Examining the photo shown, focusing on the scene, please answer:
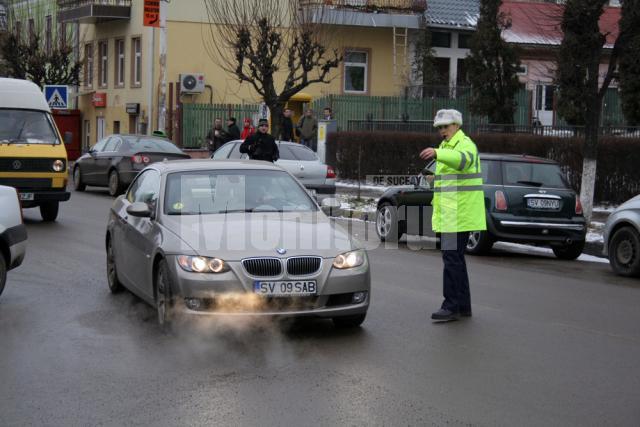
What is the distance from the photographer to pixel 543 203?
1542 centimetres

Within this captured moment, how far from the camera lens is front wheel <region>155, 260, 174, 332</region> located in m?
8.51

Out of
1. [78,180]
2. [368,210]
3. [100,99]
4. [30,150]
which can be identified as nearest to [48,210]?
[30,150]

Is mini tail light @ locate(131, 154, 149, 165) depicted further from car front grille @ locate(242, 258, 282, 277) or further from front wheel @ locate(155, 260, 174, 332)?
car front grille @ locate(242, 258, 282, 277)

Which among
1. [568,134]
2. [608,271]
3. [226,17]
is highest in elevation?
[226,17]

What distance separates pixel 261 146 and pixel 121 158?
18.6ft

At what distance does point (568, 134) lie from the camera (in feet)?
79.2

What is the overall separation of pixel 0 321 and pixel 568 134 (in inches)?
677

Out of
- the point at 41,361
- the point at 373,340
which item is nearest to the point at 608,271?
the point at 373,340

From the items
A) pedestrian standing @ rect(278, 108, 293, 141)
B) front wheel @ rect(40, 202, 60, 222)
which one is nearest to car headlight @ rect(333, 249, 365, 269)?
front wheel @ rect(40, 202, 60, 222)

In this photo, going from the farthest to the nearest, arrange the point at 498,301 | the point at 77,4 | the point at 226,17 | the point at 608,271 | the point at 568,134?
1. the point at 77,4
2. the point at 226,17
3. the point at 568,134
4. the point at 608,271
5. the point at 498,301

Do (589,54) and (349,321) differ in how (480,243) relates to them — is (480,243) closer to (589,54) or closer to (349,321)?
(589,54)

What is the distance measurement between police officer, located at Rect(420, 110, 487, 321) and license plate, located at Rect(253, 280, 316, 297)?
166 centimetres

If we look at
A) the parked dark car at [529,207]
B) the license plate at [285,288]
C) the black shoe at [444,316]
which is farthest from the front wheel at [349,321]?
the parked dark car at [529,207]

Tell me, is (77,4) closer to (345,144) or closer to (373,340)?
(345,144)
